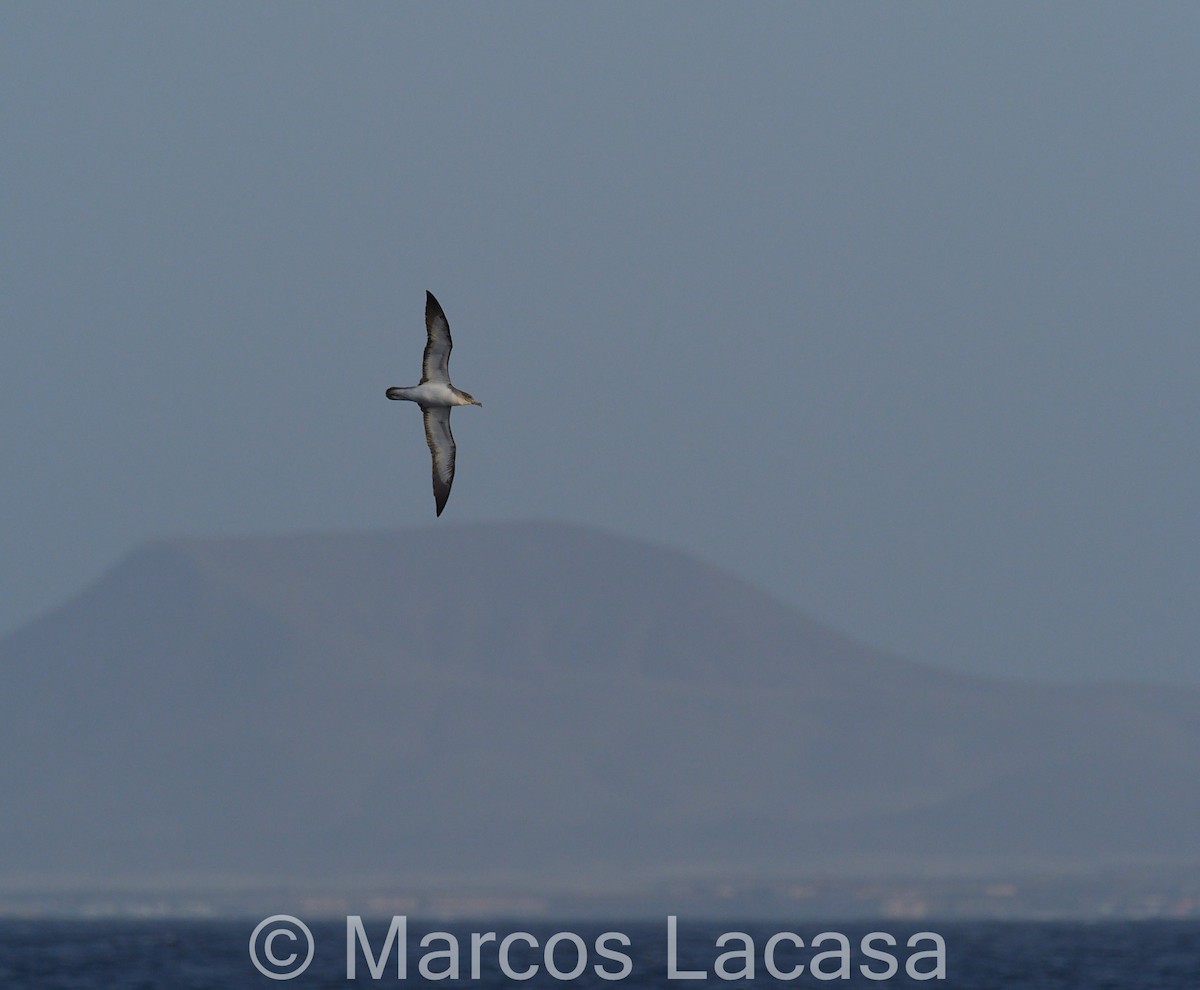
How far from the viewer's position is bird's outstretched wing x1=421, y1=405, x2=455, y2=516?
5250cm

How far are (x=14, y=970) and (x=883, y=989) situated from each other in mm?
56670

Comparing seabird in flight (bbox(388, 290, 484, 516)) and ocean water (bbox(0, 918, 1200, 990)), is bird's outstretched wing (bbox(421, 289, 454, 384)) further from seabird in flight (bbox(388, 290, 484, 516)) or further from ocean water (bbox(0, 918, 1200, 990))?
ocean water (bbox(0, 918, 1200, 990))

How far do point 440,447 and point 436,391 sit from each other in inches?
90.6

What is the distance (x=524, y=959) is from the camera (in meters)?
166

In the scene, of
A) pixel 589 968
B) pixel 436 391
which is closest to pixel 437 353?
pixel 436 391

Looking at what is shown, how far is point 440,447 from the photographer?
5334 centimetres

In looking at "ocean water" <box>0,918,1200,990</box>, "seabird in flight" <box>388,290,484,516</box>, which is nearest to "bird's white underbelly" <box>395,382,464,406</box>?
"seabird in flight" <box>388,290,484,516</box>

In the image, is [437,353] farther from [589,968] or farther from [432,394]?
[589,968]

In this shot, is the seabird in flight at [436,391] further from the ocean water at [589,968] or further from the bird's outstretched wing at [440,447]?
the ocean water at [589,968]

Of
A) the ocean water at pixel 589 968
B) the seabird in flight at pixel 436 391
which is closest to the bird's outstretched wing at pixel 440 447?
the seabird in flight at pixel 436 391

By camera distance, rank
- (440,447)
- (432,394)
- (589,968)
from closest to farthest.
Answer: (432,394)
(440,447)
(589,968)

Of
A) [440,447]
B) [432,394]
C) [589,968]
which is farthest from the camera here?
[589,968]

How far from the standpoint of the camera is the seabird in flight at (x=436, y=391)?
5122cm

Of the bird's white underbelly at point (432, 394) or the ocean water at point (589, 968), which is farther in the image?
the ocean water at point (589, 968)
